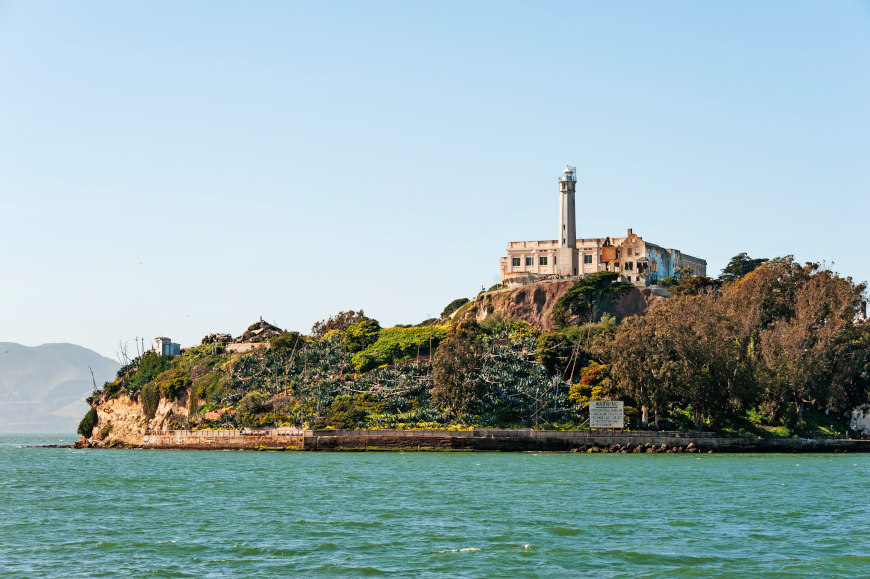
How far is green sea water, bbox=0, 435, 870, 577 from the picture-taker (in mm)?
29250

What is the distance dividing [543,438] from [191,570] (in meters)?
53.9

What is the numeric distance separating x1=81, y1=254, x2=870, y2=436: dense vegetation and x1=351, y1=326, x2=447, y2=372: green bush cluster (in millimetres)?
234

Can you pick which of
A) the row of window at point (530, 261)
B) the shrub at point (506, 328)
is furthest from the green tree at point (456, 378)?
the row of window at point (530, 261)

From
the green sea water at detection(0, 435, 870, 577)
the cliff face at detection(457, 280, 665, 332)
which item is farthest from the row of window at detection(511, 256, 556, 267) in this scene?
the green sea water at detection(0, 435, 870, 577)

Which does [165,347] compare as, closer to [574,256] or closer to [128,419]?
[128,419]

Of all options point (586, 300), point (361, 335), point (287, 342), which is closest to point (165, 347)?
point (287, 342)

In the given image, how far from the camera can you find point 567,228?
118938mm

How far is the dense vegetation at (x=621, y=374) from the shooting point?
3206 inches

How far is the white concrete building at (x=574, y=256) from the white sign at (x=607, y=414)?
36497 millimetres

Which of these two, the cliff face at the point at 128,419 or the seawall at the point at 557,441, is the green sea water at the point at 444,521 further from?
the cliff face at the point at 128,419

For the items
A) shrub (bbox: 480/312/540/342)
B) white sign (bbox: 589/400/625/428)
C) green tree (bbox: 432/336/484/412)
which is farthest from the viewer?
shrub (bbox: 480/312/540/342)

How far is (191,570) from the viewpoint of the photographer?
1120 inches

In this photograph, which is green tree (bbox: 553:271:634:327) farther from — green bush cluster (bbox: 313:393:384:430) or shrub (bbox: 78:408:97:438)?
shrub (bbox: 78:408:97:438)

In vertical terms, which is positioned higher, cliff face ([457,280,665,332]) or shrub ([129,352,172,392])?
cliff face ([457,280,665,332])
